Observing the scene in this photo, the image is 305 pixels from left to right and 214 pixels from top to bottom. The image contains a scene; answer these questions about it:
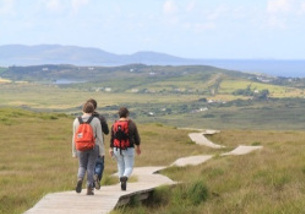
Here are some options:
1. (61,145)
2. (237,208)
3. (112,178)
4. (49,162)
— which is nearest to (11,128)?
(61,145)

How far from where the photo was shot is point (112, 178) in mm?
17516

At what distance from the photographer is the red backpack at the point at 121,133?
1423cm

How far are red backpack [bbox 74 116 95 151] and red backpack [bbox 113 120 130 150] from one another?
983 millimetres

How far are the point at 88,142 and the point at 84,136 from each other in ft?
0.56

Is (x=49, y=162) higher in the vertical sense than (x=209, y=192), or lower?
lower

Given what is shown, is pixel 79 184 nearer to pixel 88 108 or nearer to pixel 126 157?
pixel 126 157

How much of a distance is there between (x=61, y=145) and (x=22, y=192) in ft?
65.5

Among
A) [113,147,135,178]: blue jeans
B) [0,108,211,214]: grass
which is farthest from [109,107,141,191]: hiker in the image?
[0,108,211,214]: grass

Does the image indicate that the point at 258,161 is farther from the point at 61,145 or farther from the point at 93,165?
the point at 61,145

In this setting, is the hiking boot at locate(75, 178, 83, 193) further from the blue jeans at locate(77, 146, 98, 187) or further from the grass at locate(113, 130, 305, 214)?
the grass at locate(113, 130, 305, 214)

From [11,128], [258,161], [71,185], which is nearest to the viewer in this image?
[71,185]

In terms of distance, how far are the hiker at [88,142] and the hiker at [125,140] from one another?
2.06 feet

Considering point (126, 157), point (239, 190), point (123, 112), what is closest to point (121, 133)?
point (123, 112)

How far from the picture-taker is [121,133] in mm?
14281
